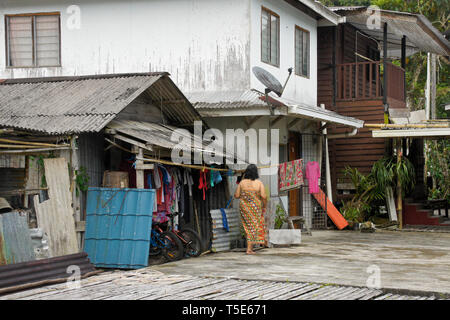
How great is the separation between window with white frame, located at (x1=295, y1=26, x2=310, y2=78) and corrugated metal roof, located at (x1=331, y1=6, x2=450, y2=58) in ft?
4.33

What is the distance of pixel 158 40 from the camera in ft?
49.1

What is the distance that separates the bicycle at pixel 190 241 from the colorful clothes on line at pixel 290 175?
9.21 ft

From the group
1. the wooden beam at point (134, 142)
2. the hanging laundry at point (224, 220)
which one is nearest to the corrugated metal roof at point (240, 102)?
the hanging laundry at point (224, 220)

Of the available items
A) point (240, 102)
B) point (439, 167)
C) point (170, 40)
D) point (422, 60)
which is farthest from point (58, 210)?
point (422, 60)

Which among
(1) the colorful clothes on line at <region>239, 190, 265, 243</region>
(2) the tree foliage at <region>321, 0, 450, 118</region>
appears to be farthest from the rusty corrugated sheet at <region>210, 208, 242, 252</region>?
(2) the tree foliage at <region>321, 0, 450, 118</region>

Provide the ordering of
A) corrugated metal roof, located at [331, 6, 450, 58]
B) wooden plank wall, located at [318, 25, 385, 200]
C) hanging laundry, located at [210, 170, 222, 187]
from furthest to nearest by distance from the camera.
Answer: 1. wooden plank wall, located at [318, 25, 385, 200]
2. corrugated metal roof, located at [331, 6, 450, 58]
3. hanging laundry, located at [210, 170, 222, 187]

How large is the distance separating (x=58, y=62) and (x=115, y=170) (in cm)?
514

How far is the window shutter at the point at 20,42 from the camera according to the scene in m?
15.6

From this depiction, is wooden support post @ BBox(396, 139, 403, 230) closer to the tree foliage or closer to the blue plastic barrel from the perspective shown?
the tree foliage

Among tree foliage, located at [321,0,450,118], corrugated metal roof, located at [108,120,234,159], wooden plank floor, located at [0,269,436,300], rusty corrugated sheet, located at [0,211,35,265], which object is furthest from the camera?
tree foliage, located at [321,0,450,118]

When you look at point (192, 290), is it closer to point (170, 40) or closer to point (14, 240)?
point (14, 240)

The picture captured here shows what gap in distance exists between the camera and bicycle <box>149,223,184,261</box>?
11195 mm

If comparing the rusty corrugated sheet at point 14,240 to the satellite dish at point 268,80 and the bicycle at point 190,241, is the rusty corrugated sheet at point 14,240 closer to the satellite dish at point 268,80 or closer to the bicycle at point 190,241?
the bicycle at point 190,241

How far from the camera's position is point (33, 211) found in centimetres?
1009
